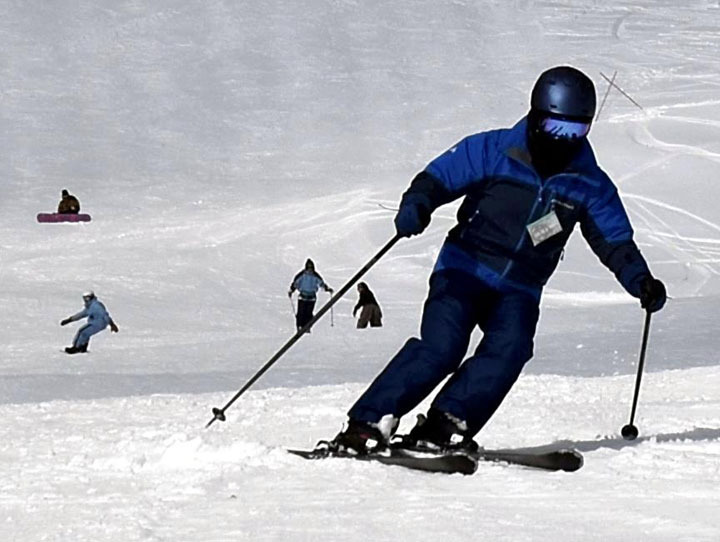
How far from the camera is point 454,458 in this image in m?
4.55

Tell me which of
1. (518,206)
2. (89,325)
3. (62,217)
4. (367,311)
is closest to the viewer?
(518,206)

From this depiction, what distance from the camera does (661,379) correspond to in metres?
8.53

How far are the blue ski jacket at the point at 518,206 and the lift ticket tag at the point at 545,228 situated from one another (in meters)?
0.02

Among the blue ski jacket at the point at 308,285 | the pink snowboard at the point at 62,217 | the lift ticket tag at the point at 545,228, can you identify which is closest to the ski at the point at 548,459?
the lift ticket tag at the point at 545,228

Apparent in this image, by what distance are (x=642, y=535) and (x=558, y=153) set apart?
1748 mm

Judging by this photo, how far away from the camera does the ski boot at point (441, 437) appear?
196 inches

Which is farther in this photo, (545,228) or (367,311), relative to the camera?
(367,311)

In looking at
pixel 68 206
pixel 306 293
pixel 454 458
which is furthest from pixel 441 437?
pixel 68 206

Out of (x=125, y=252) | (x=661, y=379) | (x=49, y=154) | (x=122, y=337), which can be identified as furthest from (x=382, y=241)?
(x=661, y=379)

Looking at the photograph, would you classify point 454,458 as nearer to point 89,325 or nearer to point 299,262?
point 89,325

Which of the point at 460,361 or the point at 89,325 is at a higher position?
the point at 460,361

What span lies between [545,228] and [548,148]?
264mm

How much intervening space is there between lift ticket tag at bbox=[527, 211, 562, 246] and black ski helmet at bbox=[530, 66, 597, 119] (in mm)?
345

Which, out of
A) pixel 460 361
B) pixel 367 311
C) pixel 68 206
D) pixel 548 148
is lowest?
pixel 68 206
